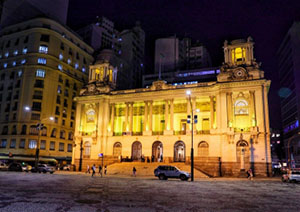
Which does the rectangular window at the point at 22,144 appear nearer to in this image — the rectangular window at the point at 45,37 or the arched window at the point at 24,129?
the arched window at the point at 24,129

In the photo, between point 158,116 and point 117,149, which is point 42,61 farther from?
point 158,116

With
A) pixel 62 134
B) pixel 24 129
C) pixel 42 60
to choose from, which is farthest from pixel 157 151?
pixel 42 60

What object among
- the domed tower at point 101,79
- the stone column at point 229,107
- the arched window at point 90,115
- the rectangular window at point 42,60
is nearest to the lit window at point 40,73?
the rectangular window at point 42,60

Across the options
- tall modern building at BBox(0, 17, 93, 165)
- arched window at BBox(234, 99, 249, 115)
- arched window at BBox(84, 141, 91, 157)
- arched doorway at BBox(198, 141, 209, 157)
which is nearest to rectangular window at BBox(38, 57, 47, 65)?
tall modern building at BBox(0, 17, 93, 165)

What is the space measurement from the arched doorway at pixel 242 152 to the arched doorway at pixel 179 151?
395 inches

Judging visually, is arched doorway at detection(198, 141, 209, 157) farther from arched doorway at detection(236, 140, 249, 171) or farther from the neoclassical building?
arched doorway at detection(236, 140, 249, 171)

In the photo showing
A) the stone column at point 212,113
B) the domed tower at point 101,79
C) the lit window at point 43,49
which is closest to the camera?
the stone column at point 212,113

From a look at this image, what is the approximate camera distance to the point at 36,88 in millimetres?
65562

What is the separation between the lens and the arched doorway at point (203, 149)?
4709 cm

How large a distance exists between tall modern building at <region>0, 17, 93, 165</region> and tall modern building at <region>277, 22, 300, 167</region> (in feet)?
234

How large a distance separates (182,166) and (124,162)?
11883mm

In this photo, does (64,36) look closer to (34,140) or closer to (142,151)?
(34,140)

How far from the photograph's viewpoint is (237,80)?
4616 centimetres

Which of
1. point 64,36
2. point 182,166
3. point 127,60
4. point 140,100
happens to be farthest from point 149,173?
point 127,60
